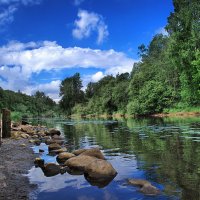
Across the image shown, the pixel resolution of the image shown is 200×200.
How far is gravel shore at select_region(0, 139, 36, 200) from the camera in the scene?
32.4 feet

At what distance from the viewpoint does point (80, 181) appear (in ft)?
38.5

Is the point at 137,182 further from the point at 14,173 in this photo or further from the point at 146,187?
the point at 14,173

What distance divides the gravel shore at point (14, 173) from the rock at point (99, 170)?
2146mm

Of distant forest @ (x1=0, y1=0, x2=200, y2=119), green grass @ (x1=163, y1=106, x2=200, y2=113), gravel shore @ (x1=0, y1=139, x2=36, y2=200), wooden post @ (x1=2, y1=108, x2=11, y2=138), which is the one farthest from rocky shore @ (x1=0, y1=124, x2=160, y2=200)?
green grass @ (x1=163, y1=106, x2=200, y2=113)

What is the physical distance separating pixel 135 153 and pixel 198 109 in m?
51.5

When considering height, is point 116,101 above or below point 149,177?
above

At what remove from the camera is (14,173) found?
507 inches

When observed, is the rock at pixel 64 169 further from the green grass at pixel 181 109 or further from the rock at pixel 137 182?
the green grass at pixel 181 109

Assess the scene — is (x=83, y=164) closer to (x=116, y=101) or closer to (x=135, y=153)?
(x=135, y=153)

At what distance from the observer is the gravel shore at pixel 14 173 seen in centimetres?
988

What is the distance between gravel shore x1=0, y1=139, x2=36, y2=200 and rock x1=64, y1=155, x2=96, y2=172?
1.79 meters

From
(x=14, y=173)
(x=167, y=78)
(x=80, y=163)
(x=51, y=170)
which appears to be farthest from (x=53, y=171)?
(x=167, y=78)

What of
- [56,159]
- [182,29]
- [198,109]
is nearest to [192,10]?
[182,29]

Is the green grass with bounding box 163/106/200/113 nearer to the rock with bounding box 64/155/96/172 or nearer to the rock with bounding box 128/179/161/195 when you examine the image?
the rock with bounding box 64/155/96/172
